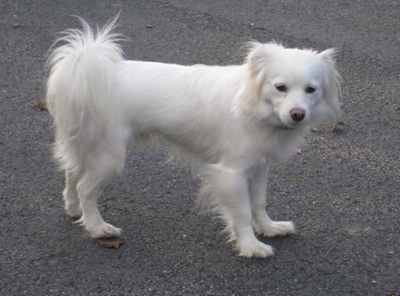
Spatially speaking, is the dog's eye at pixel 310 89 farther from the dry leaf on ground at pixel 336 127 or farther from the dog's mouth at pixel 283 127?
the dry leaf on ground at pixel 336 127

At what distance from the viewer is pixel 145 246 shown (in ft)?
13.0

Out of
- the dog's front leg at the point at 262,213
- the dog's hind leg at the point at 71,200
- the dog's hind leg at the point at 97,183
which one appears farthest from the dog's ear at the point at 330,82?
the dog's hind leg at the point at 71,200

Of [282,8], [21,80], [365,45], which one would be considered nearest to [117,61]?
[21,80]

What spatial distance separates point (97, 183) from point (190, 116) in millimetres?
608

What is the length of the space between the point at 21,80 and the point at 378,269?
364 centimetres

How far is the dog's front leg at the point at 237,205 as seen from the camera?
3787 mm

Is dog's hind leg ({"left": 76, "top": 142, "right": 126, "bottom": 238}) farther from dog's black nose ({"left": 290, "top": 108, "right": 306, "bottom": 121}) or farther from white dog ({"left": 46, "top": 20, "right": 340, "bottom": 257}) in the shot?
dog's black nose ({"left": 290, "top": 108, "right": 306, "bottom": 121})

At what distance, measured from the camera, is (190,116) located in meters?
3.82

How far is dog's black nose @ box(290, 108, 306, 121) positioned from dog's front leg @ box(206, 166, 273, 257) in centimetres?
48

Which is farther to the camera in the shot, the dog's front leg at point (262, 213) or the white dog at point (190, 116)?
the dog's front leg at point (262, 213)

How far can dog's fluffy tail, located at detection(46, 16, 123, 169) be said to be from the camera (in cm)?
372

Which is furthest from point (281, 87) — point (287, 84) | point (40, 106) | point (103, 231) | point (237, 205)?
point (40, 106)

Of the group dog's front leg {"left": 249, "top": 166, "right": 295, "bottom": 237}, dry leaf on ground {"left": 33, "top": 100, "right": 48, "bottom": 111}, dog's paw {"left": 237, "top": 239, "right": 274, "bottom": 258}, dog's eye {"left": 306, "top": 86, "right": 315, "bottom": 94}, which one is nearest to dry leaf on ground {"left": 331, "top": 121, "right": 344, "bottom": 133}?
dog's front leg {"left": 249, "top": 166, "right": 295, "bottom": 237}

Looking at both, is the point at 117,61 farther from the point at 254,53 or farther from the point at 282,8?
the point at 282,8
